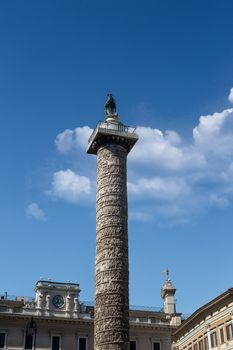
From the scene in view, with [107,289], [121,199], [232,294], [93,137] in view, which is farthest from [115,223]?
[232,294]

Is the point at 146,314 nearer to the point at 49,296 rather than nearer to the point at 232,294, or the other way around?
the point at 49,296

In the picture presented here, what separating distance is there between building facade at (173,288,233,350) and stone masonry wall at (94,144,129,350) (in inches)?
254

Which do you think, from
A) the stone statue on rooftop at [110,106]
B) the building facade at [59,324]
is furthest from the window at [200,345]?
the stone statue on rooftop at [110,106]

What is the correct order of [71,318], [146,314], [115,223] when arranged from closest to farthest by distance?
1. [115,223]
2. [71,318]
3. [146,314]

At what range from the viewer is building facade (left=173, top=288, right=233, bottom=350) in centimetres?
2584

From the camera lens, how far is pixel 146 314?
35.6 meters

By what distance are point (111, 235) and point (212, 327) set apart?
9.20m

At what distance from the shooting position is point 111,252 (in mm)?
21812

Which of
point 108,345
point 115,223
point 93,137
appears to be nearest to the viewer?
point 108,345

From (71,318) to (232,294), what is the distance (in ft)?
37.2

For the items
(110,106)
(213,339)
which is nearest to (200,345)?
(213,339)

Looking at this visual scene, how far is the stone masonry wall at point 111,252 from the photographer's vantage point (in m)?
20.8

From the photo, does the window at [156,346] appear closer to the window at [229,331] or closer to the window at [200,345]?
the window at [200,345]

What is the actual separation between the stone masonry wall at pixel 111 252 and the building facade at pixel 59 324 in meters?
11.7
